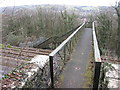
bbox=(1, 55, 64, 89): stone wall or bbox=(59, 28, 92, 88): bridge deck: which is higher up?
bbox=(1, 55, 64, 89): stone wall

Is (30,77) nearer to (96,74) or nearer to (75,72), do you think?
(96,74)

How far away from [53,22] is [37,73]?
11392mm

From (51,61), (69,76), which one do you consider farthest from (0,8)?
(69,76)

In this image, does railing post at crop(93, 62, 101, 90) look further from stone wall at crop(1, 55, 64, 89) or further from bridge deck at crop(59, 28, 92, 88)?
stone wall at crop(1, 55, 64, 89)

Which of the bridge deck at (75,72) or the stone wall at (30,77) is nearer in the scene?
the stone wall at (30,77)

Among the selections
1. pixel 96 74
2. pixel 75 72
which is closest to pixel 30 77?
pixel 96 74

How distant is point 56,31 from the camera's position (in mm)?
13422

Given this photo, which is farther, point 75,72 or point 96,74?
point 75,72

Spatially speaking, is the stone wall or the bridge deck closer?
the stone wall

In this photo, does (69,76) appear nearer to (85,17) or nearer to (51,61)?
(51,61)

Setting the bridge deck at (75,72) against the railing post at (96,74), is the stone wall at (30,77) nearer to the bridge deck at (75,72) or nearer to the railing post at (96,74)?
the bridge deck at (75,72)

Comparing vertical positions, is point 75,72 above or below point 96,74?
below

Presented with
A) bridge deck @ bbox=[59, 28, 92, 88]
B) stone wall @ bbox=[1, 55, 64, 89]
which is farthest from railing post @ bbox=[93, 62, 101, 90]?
stone wall @ bbox=[1, 55, 64, 89]

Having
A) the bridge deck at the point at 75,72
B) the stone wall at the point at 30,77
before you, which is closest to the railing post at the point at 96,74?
the bridge deck at the point at 75,72
